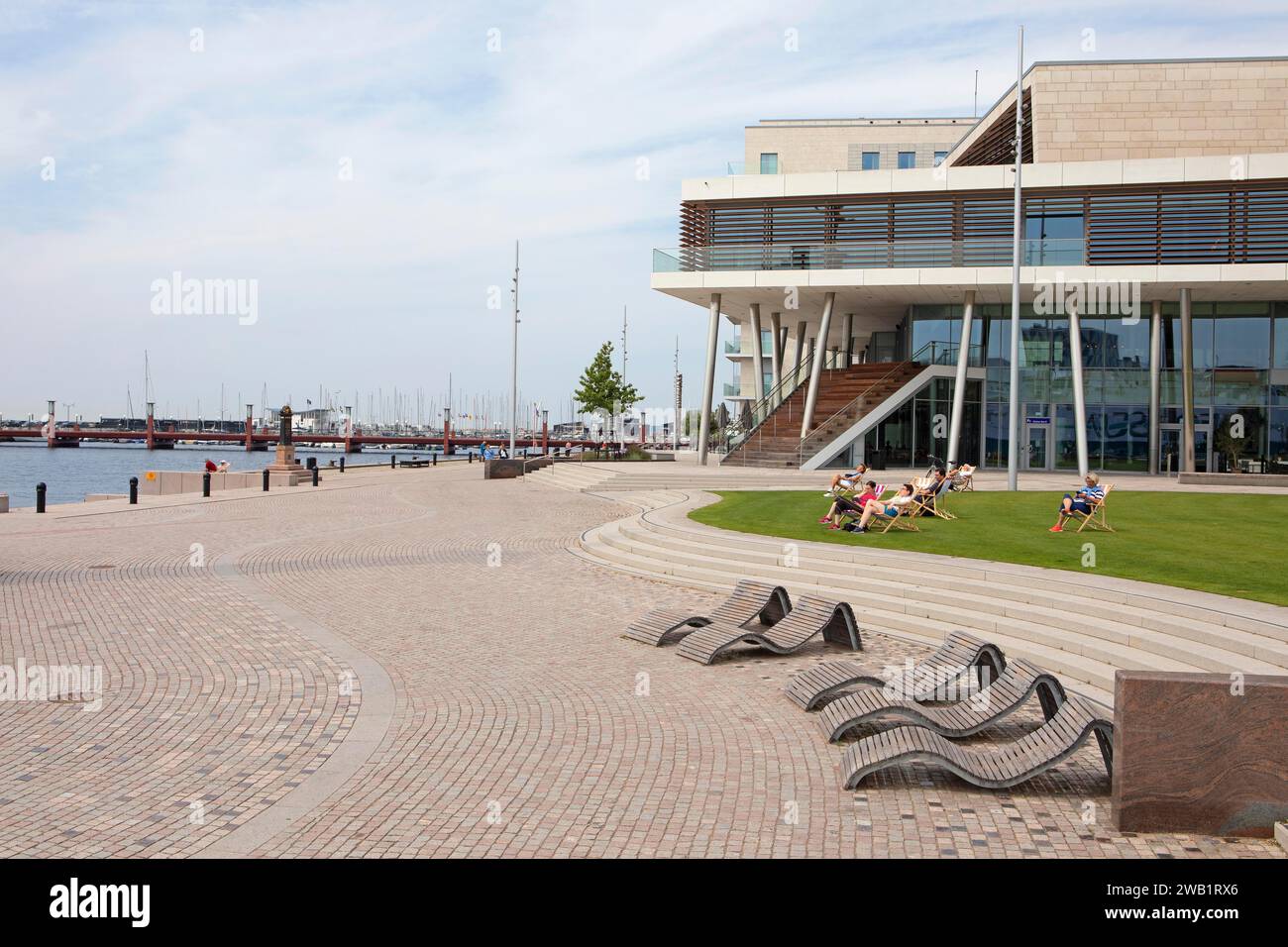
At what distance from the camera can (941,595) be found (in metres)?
13.4

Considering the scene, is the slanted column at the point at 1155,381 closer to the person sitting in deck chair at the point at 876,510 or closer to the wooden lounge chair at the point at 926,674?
the person sitting in deck chair at the point at 876,510

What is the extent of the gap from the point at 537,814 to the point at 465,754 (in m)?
1.41

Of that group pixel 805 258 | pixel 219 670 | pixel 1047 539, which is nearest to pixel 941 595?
pixel 1047 539

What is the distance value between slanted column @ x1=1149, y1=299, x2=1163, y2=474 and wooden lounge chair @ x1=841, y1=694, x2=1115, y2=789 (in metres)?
38.9

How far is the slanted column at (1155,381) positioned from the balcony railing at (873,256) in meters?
4.86

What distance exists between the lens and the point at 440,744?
26.5 ft

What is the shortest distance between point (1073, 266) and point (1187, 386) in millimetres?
6650

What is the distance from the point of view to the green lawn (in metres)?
13.7

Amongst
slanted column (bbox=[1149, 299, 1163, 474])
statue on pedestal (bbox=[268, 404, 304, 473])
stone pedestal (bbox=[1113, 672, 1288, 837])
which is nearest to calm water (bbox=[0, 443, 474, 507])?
statue on pedestal (bbox=[268, 404, 304, 473])

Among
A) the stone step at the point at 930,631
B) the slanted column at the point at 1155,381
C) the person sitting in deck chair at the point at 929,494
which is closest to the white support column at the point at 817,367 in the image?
the slanted column at the point at 1155,381

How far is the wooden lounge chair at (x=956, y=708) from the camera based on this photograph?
8.17m

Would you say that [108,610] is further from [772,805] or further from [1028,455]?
[1028,455]
